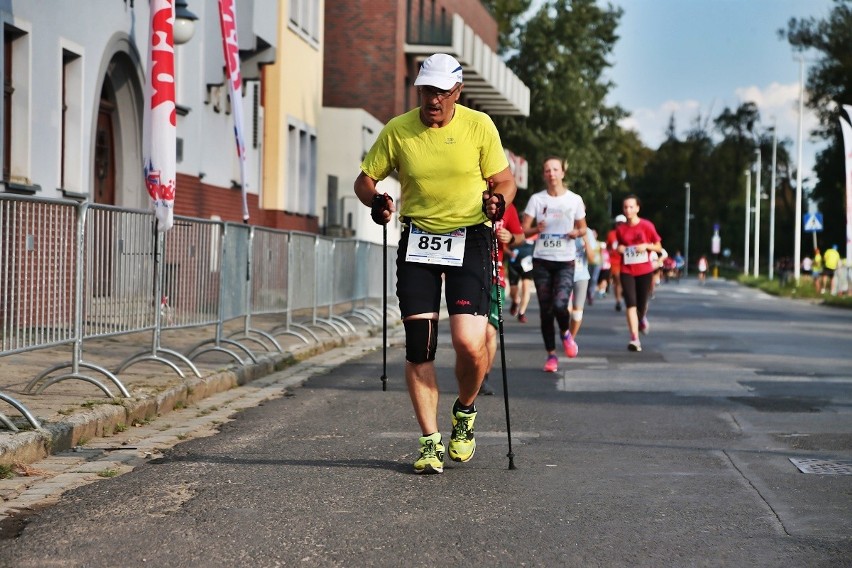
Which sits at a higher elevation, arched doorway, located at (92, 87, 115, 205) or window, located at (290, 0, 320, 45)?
window, located at (290, 0, 320, 45)

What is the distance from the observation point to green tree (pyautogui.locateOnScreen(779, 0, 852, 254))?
73.3 metres

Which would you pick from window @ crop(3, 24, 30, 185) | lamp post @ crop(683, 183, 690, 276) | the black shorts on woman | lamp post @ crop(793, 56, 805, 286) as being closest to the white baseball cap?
the black shorts on woman

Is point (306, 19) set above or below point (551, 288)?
above

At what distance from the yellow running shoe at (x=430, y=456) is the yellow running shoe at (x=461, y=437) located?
25cm

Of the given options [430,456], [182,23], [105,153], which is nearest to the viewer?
[430,456]

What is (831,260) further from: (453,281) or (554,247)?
(453,281)

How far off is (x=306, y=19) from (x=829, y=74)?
4232 centimetres

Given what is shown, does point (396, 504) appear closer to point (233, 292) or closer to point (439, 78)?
point (439, 78)

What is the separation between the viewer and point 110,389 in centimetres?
1133

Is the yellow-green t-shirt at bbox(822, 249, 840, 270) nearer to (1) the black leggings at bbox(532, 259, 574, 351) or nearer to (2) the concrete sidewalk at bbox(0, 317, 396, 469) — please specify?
(2) the concrete sidewalk at bbox(0, 317, 396, 469)

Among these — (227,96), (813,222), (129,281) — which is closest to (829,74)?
(813,222)

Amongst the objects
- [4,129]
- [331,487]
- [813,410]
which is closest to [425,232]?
[331,487]

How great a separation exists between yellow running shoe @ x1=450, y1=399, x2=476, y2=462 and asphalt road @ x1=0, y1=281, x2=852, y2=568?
0.22 ft

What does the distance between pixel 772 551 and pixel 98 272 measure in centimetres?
627
